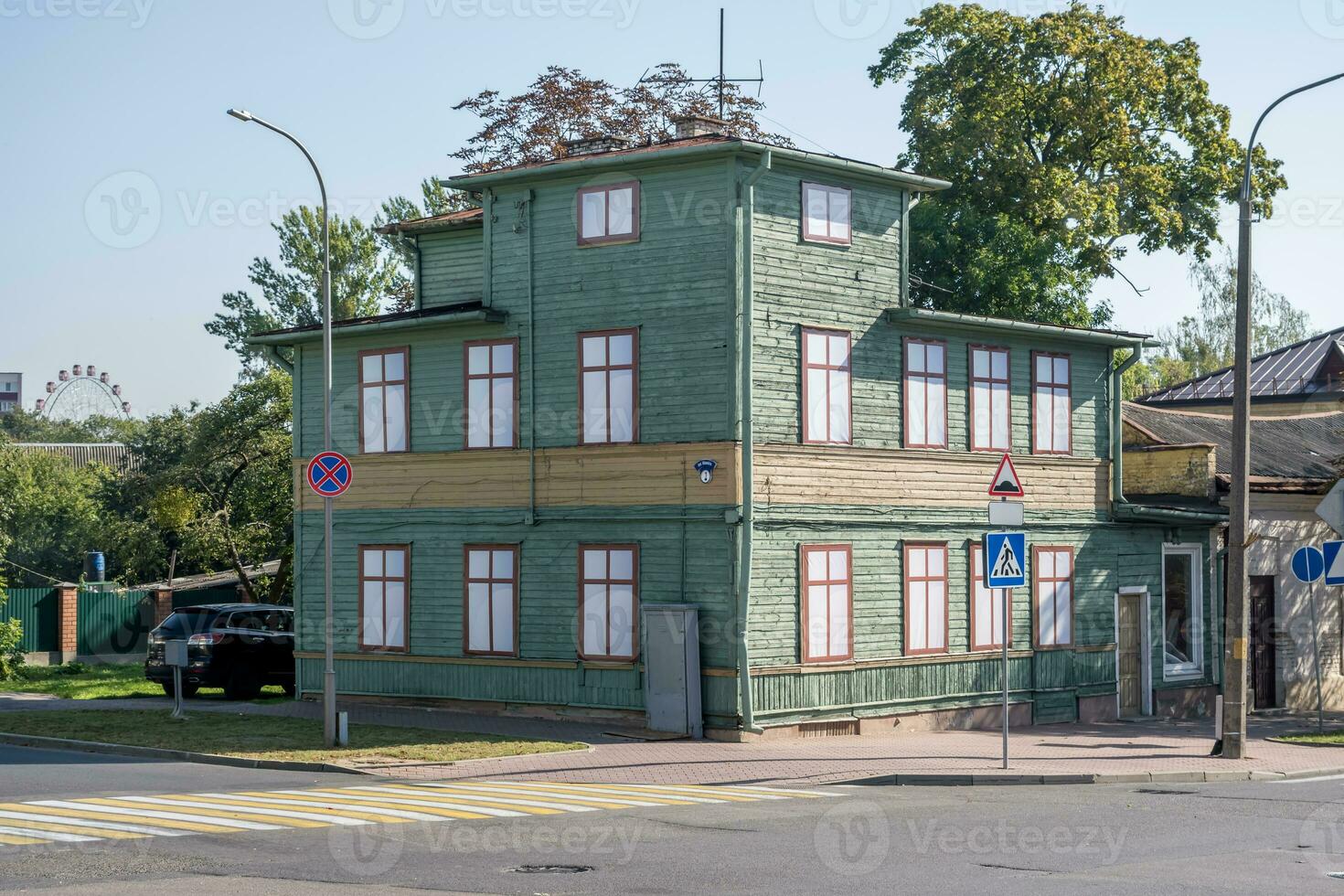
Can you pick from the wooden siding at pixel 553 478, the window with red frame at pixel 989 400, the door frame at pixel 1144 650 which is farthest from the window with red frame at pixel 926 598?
the door frame at pixel 1144 650

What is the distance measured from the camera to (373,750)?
1998 centimetres

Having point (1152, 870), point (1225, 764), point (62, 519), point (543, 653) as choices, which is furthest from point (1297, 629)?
point (62, 519)

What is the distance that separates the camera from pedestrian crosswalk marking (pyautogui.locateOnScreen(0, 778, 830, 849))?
1377 cm

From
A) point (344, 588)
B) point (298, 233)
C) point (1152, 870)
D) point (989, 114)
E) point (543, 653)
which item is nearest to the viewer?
point (1152, 870)

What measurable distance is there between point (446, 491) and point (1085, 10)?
82.7ft

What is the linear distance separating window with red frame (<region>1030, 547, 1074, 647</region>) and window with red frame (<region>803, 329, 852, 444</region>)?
16.6ft

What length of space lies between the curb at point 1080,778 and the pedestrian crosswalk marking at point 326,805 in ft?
5.57

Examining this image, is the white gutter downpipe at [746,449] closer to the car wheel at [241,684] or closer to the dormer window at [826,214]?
the dormer window at [826,214]

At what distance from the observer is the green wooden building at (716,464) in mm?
22734

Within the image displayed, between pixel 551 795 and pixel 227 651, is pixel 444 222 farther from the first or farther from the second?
pixel 551 795

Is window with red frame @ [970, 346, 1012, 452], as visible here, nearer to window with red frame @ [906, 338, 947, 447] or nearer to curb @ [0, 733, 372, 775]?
window with red frame @ [906, 338, 947, 447]

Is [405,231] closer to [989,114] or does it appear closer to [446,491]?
[446,491]

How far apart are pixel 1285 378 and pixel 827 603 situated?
97.8ft

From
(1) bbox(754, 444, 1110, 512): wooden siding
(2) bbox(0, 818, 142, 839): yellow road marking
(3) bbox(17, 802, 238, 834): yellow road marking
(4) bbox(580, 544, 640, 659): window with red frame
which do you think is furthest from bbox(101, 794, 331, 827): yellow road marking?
(1) bbox(754, 444, 1110, 512): wooden siding
